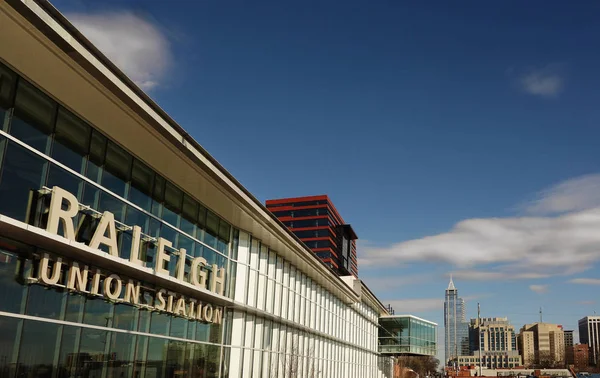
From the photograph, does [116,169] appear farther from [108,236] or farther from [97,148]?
[108,236]

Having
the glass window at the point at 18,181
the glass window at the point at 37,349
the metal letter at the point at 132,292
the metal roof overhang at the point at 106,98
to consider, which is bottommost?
the glass window at the point at 37,349

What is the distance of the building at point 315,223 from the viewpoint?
165 m

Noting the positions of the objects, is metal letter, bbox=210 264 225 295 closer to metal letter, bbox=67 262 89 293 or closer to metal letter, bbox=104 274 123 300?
metal letter, bbox=104 274 123 300

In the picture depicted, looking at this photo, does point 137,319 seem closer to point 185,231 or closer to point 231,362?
point 185,231

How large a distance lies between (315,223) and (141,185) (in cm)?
14688

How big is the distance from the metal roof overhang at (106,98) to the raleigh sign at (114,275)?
275cm

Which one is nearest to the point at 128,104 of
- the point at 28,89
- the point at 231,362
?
the point at 28,89

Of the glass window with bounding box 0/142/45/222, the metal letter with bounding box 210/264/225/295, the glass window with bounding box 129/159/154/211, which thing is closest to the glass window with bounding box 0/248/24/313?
the glass window with bounding box 0/142/45/222

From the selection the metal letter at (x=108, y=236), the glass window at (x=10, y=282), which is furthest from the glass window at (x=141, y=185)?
the glass window at (x=10, y=282)

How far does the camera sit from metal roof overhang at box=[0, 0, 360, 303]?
44.1 ft

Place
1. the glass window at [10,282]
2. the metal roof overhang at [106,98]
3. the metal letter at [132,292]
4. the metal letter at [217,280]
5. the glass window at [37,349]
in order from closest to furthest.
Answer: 1. the metal roof overhang at [106,98]
2. the glass window at [10,282]
3. the glass window at [37,349]
4. the metal letter at [132,292]
5. the metal letter at [217,280]

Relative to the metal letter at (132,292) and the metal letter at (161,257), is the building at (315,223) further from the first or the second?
the metal letter at (132,292)

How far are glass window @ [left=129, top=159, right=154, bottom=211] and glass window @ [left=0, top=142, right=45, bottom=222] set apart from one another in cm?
505

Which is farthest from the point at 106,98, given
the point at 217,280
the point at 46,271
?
the point at 217,280
